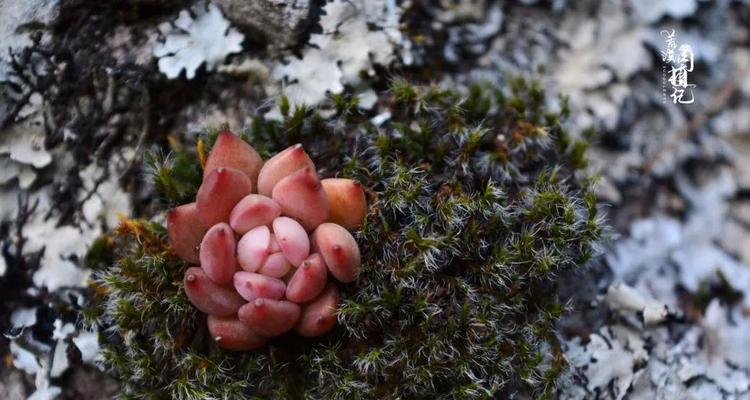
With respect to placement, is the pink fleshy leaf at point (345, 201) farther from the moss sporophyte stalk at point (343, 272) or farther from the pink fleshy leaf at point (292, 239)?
the pink fleshy leaf at point (292, 239)

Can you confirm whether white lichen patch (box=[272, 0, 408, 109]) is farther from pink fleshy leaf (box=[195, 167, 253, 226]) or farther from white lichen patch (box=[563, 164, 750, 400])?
white lichen patch (box=[563, 164, 750, 400])

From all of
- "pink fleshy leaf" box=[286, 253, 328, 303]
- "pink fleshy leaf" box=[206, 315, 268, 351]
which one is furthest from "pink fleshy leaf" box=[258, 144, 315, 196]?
"pink fleshy leaf" box=[206, 315, 268, 351]

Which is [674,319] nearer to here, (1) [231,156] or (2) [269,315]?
(2) [269,315]

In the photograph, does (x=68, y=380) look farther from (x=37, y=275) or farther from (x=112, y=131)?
(x=112, y=131)

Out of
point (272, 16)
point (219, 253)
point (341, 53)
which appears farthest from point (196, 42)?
point (219, 253)

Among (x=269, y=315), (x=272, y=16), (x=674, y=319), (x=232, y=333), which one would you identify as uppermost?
(x=272, y=16)

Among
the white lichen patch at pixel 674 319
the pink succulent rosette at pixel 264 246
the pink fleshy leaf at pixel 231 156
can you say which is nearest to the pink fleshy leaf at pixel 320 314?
the pink succulent rosette at pixel 264 246

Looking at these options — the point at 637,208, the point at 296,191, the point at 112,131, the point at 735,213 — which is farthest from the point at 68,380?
the point at 735,213

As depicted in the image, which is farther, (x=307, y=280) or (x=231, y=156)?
(x=231, y=156)
